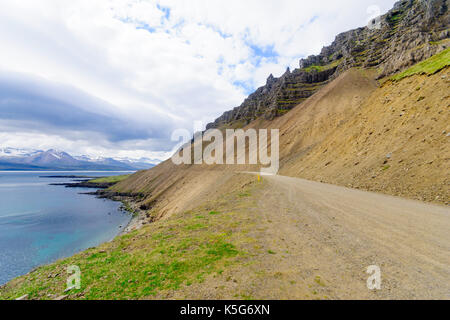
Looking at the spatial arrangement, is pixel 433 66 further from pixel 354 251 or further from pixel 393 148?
pixel 354 251

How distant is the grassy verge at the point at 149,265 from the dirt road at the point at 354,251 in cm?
178

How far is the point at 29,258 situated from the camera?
35.3 metres

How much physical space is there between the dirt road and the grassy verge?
1.78 metres

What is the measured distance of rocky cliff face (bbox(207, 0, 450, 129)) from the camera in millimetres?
52375

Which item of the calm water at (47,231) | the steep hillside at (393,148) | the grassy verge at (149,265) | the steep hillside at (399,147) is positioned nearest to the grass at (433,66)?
the steep hillside at (393,148)

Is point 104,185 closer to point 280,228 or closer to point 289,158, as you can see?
point 289,158

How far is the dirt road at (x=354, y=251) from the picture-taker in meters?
5.28

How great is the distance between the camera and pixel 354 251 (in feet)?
24.7

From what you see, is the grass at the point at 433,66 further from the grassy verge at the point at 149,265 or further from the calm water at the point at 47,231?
the calm water at the point at 47,231

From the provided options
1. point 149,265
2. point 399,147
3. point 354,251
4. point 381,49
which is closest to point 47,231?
point 149,265

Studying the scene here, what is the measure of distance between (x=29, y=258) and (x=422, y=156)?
59678 millimetres

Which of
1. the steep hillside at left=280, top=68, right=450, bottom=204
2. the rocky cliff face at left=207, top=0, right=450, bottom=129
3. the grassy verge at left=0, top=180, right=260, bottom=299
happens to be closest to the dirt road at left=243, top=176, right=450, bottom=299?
the grassy verge at left=0, top=180, right=260, bottom=299

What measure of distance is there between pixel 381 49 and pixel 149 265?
4038 inches

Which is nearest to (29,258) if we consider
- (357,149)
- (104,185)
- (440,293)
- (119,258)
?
(119,258)
